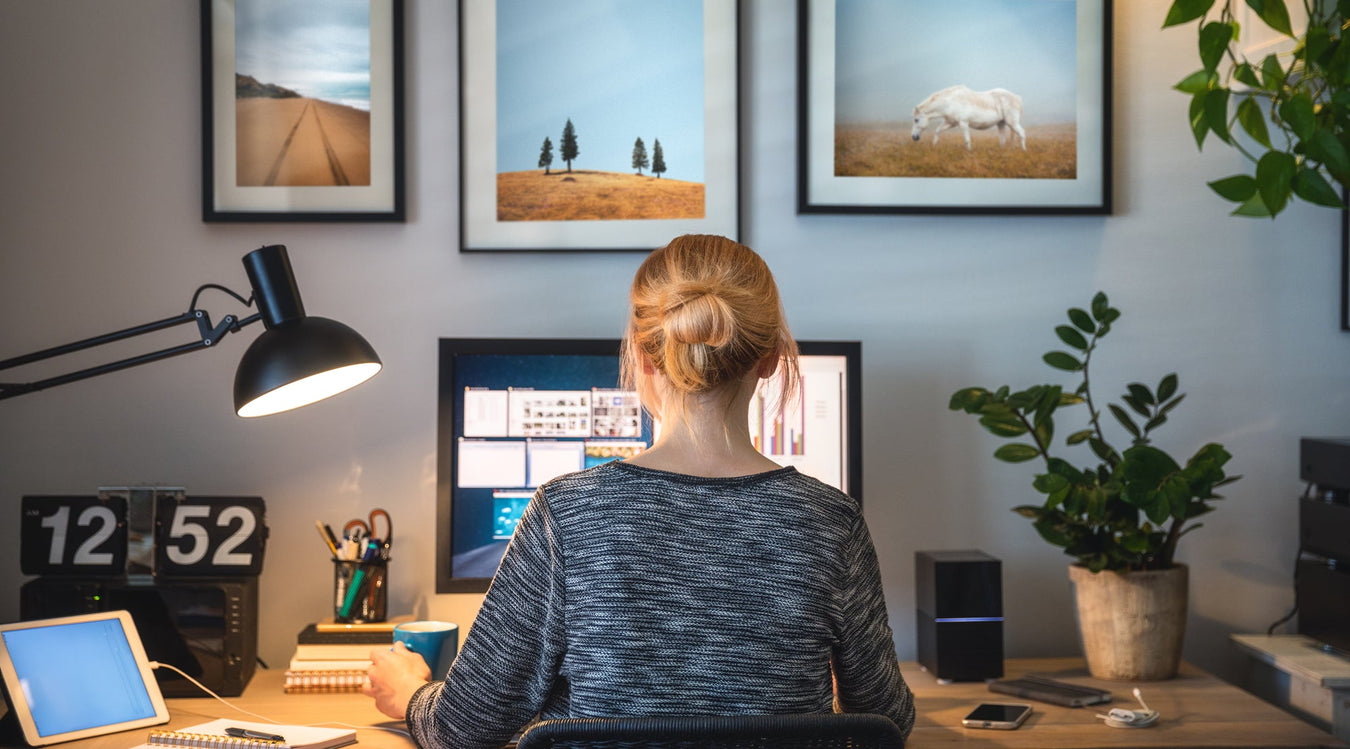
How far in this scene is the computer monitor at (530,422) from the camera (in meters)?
1.73

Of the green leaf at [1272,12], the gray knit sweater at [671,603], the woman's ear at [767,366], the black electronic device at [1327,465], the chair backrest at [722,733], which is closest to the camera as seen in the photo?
the chair backrest at [722,733]

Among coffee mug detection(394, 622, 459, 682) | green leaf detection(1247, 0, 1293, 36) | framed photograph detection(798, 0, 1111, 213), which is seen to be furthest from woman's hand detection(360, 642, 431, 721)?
green leaf detection(1247, 0, 1293, 36)

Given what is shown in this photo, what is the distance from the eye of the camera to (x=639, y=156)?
1928mm

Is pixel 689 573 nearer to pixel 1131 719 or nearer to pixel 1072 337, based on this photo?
pixel 1131 719

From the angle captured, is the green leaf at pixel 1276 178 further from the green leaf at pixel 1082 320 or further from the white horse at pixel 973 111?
the white horse at pixel 973 111

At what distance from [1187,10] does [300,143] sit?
4.75ft

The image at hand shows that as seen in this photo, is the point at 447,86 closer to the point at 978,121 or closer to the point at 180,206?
the point at 180,206

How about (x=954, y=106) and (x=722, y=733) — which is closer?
(x=722, y=733)

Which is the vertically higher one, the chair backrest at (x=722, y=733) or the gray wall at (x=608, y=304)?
the gray wall at (x=608, y=304)

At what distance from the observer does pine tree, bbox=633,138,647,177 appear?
193cm

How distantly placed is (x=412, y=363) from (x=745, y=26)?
2.86 ft

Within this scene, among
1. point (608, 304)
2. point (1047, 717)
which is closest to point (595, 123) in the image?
point (608, 304)

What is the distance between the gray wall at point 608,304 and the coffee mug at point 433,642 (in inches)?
13.4

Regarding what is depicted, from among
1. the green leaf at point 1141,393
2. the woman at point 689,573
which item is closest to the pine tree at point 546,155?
the woman at point 689,573
